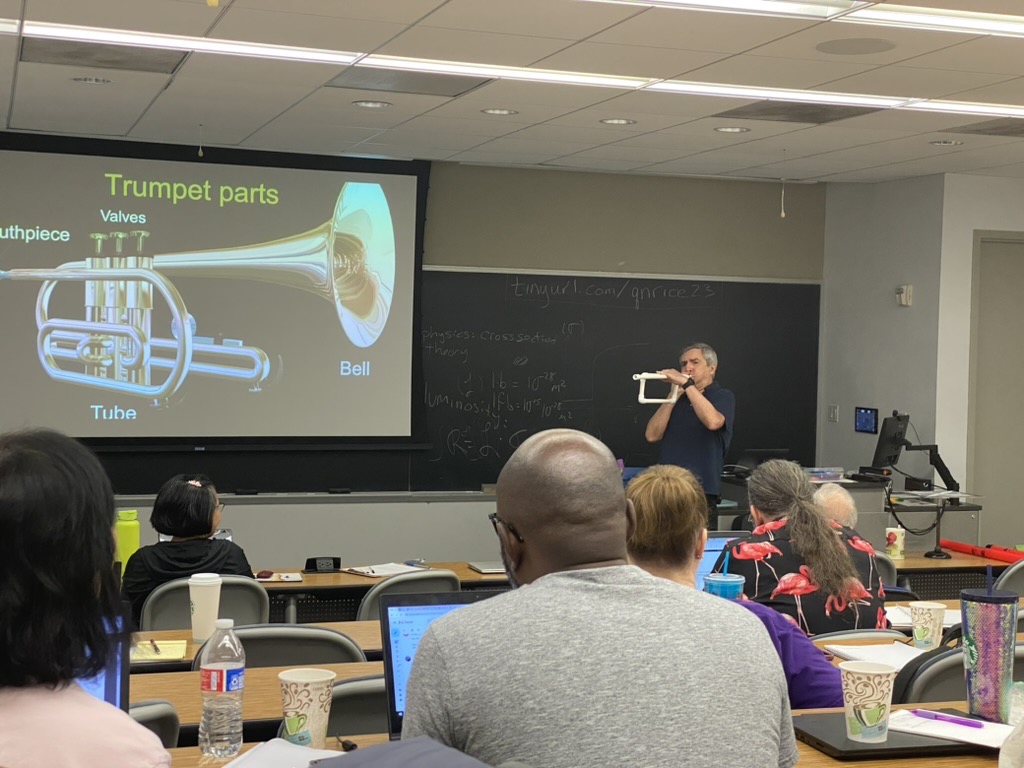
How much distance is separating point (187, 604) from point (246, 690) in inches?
59.6

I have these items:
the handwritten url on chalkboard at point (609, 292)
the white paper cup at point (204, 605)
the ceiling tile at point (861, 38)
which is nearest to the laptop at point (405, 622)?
the white paper cup at point (204, 605)

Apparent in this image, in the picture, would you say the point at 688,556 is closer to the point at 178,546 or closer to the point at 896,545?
the point at 178,546

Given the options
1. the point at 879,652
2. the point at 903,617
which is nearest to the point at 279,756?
the point at 879,652

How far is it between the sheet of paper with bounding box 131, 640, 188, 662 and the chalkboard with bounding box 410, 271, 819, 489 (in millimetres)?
4561

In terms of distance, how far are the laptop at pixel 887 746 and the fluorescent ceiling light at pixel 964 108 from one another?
164 inches

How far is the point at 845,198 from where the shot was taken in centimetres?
876

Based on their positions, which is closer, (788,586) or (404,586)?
(788,586)

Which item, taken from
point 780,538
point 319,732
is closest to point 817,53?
point 780,538

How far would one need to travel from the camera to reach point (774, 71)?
5.08 metres

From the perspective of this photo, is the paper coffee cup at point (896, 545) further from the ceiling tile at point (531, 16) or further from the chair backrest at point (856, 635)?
the ceiling tile at point (531, 16)

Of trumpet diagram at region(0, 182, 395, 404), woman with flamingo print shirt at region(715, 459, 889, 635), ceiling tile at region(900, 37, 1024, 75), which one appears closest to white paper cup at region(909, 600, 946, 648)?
woman with flamingo print shirt at region(715, 459, 889, 635)

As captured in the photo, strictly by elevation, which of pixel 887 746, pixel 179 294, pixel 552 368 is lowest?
pixel 887 746

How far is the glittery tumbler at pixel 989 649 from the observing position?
7.33ft

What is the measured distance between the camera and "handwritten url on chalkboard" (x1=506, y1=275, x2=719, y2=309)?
8234mm
